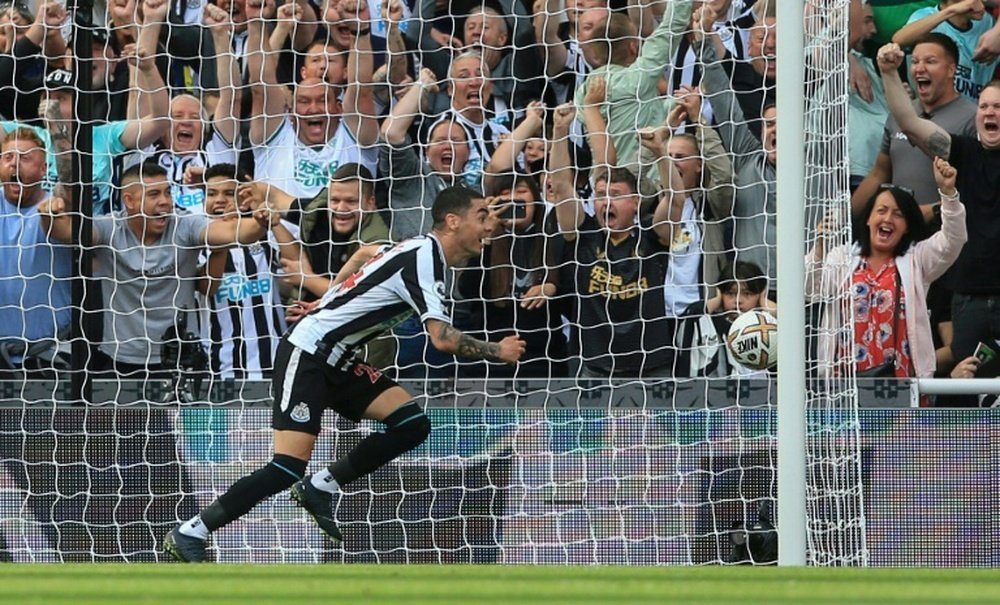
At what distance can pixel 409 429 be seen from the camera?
21.6 feet

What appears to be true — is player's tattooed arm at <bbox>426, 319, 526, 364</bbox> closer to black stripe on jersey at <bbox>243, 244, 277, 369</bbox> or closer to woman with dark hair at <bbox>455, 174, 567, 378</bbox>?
woman with dark hair at <bbox>455, 174, 567, 378</bbox>

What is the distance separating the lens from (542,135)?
7.48m

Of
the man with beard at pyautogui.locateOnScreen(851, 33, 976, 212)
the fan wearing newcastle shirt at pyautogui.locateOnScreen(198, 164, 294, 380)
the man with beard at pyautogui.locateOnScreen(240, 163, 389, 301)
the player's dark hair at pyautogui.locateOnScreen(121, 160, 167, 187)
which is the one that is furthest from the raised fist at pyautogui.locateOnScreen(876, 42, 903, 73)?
the player's dark hair at pyautogui.locateOnScreen(121, 160, 167, 187)

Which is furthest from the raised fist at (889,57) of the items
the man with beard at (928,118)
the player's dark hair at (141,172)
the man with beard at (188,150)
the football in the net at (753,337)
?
the player's dark hair at (141,172)

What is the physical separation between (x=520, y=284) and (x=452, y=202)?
79cm

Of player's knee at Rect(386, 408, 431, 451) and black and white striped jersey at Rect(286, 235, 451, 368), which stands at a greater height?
black and white striped jersey at Rect(286, 235, 451, 368)

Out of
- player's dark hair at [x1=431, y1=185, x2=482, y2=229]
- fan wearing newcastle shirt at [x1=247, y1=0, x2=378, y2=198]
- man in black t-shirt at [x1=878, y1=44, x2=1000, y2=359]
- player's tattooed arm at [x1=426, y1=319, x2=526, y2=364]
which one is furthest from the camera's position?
fan wearing newcastle shirt at [x1=247, y1=0, x2=378, y2=198]

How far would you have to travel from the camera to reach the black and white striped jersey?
6.55 m

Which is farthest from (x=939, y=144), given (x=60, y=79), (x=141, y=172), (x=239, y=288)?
(x=60, y=79)

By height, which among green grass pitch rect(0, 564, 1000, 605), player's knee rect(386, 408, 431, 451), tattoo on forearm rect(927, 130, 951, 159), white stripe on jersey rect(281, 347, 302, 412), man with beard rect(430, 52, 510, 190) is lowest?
green grass pitch rect(0, 564, 1000, 605)

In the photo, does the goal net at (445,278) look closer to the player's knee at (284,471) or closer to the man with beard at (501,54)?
the man with beard at (501,54)

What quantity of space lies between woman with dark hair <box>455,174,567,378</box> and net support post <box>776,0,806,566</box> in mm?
1623

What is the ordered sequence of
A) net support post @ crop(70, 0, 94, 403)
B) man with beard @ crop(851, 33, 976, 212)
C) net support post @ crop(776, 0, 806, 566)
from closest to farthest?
net support post @ crop(776, 0, 806, 566)
net support post @ crop(70, 0, 94, 403)
man with beard @ crop(851, 33, 976, 212)

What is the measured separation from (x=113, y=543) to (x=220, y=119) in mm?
2024
